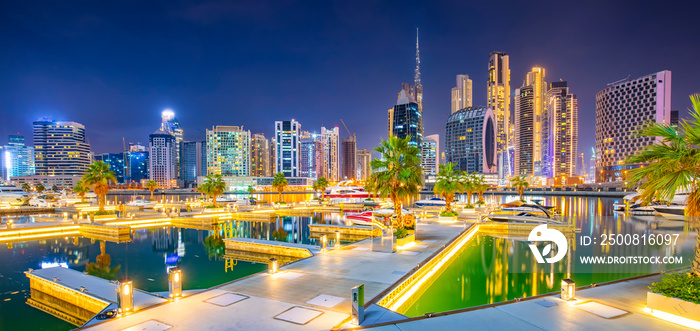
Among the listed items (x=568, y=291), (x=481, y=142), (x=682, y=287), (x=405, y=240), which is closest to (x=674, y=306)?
(x=682, y=287)

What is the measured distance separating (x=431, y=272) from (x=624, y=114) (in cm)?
16805

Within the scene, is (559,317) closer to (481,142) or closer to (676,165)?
(676,165)

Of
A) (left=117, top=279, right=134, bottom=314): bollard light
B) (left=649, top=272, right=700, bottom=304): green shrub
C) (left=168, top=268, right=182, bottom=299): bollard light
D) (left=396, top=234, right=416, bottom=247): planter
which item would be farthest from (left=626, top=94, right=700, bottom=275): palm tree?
(left=117, top=279, right=134, bottom=314): bollard light

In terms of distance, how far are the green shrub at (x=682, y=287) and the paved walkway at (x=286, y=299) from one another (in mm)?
7264

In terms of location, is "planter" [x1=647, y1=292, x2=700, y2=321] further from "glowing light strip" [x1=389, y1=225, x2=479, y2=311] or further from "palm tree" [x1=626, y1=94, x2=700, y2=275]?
"glowing light strip" [x1=389, y1=225, x2=479, y2=311]

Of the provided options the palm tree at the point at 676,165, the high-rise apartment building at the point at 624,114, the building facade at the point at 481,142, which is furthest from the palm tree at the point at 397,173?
the building facade at the point at 481,142

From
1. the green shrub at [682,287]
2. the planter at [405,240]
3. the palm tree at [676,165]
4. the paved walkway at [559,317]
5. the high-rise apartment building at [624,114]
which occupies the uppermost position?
the high-rise apartment building at [624,114]

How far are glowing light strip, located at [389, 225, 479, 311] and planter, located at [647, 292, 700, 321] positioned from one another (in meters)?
6.72

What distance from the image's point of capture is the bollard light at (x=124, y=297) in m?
8.97

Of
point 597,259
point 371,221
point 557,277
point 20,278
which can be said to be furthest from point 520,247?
point 20,278

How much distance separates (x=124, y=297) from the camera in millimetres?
9023

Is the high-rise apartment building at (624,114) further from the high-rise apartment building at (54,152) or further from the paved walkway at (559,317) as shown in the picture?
the high-rise apartment building at (54,152)

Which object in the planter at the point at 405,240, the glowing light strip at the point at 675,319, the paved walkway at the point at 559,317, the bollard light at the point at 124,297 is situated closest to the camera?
the glowing light strip at the point at 675,319

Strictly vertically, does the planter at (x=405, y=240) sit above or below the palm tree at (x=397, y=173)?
below
